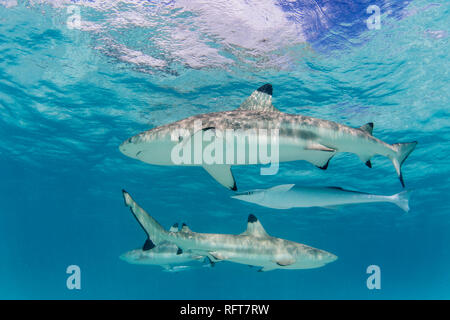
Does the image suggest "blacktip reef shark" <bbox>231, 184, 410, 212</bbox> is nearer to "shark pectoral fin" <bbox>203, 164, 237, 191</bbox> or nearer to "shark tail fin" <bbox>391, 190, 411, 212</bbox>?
"shark tail fin" <bbox>391, 190, 411, 212</bbox>

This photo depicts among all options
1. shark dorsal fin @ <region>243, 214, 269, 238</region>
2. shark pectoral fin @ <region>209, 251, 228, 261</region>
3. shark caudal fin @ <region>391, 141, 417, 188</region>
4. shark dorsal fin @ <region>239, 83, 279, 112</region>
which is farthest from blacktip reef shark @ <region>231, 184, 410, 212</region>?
shark dorsal fin @ <region>243, 214, 269, 238</region>

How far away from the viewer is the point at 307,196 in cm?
483

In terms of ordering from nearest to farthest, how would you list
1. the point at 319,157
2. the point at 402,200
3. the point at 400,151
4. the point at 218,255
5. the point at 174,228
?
the point at 319,157 < the point at 400,151 < the point at 402,200 < the point at 174,228 < the point at 218,255

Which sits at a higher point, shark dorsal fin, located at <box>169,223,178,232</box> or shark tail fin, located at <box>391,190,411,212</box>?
shark tail fin, located at <box>391,190,411,212</box>

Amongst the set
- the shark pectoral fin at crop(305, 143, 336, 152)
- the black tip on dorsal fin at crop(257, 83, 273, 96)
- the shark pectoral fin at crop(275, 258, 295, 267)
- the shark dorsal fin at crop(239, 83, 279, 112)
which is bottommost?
the shark pectoral fin at crop(275, 258, 295, 267)

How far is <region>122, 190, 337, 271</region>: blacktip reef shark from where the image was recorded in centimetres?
625

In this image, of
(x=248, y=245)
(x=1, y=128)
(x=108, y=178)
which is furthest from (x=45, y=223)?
(x=248, y=245)

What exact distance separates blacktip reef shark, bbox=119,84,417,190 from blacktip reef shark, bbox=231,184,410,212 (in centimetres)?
60

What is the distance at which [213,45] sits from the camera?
11.3 metres

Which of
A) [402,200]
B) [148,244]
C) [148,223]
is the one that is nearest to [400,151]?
[402,200]

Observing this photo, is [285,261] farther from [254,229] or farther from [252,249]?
[254,229]

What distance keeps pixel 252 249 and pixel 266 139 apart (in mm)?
3570

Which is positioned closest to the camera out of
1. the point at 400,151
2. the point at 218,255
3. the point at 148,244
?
the point at 400,151
